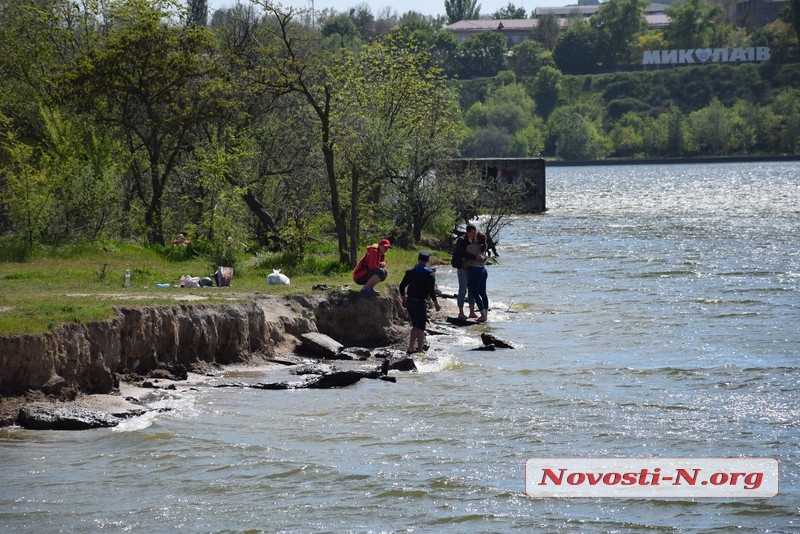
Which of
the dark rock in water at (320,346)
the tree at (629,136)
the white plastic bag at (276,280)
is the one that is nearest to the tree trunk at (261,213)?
the white plastic bag at (276,280)

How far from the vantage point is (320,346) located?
19203 mm

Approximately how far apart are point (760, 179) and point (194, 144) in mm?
86509

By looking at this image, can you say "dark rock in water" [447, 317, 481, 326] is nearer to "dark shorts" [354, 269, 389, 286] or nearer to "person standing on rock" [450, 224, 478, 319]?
"person standing on rock" [450, 224, 478, 319]

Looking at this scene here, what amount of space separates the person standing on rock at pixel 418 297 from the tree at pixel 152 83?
999 centimetres

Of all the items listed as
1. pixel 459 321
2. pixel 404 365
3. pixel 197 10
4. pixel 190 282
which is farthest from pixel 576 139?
pixel 404 365

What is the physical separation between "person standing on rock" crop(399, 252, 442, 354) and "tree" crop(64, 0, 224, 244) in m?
9.99

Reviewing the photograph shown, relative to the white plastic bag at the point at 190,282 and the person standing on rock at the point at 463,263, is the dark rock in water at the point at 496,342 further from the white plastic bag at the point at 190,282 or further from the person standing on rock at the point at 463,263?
the white plastic bag at the point at 190,282

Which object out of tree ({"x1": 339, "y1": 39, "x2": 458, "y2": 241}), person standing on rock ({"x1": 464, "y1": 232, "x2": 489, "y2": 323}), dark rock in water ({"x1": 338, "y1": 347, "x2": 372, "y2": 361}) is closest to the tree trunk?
tree ({"x1": 339, "y1": 39, "x2": 458, "y2": 241})

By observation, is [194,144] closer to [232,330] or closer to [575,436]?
[232,330]

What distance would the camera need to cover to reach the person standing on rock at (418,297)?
1973 cm

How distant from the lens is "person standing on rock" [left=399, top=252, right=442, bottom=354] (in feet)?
64.7

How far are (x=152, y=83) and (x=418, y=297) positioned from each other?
461 inches

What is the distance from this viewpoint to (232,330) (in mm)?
18234

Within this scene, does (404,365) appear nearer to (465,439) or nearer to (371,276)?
(371,276)
